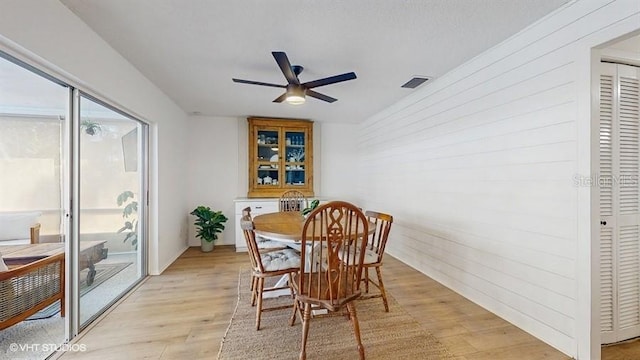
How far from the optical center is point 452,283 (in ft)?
9.48

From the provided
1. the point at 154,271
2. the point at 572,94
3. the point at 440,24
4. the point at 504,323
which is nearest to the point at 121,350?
the point at 154,271

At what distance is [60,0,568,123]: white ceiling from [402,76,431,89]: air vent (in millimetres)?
104

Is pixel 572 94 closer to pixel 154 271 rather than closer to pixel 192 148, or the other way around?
pixel 154 271

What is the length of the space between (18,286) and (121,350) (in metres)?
0.76

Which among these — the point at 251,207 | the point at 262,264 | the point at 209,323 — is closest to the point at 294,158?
the point at 251,207

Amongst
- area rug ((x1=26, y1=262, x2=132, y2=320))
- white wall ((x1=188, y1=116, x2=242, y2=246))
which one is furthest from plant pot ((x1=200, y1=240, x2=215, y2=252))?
area rug ((x1=26, y1=262, x2=132, y2=320))

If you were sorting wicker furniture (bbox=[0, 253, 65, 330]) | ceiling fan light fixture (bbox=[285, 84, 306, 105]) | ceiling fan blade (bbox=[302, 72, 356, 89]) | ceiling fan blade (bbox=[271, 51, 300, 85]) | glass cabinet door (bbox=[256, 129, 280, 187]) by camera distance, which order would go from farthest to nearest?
glass cabinet door (bbox=[256, 129, 280, 187]) → ceiling fan light fixture (bbox=[285, 84, 306, 105]) → ceiling fan blade (bbox=[302, 72, 356, 89]) → ceiling fan blade (bbox=[271, 51, 300, 85]) → wicker furniture (bbox=[0, 253, 65, 330])

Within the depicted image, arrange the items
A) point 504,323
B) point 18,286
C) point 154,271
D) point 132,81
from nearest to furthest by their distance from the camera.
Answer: point 18,286 → point 504,323 → point 132,81 → point 154,271

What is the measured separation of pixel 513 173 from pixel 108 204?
12.0 feet

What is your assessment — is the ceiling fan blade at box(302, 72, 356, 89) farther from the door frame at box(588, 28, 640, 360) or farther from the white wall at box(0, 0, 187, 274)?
the white wall at box(0, 0, 187, 274)

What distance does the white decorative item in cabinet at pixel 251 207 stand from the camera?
4.48 metres

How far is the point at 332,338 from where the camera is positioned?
2006mm

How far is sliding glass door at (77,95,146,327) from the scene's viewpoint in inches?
87.2

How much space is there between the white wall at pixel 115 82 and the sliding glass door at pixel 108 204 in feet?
0.51
